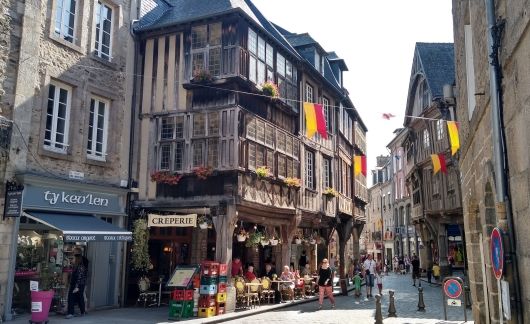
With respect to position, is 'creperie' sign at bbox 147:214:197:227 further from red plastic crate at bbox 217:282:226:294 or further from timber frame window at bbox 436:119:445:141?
timber frame window at bbox 436:119:445:141

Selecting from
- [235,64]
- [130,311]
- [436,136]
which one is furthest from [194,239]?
[436,136]

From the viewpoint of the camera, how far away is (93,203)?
1266cm

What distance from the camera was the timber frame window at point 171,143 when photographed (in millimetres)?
14008

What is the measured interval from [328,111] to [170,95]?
28.1 feet

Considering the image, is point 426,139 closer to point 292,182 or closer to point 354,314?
point 292,182

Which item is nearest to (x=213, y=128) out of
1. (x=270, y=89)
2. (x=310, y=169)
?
(x=270, y=89)

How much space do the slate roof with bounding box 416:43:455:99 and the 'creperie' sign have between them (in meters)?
16.3

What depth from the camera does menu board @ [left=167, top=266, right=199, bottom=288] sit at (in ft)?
39.1

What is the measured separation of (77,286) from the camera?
11.3 metres

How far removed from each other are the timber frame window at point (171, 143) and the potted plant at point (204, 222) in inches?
59.0

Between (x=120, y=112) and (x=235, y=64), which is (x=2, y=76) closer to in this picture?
(x=120, y=112)

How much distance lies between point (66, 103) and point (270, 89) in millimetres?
5916

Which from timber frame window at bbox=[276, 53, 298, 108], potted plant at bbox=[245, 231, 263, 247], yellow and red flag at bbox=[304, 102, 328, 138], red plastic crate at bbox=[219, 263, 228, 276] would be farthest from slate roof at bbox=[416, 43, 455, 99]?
red plastic crate at bbox=[219, 263, 228, 276]

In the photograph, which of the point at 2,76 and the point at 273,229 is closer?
the point at 2,76
